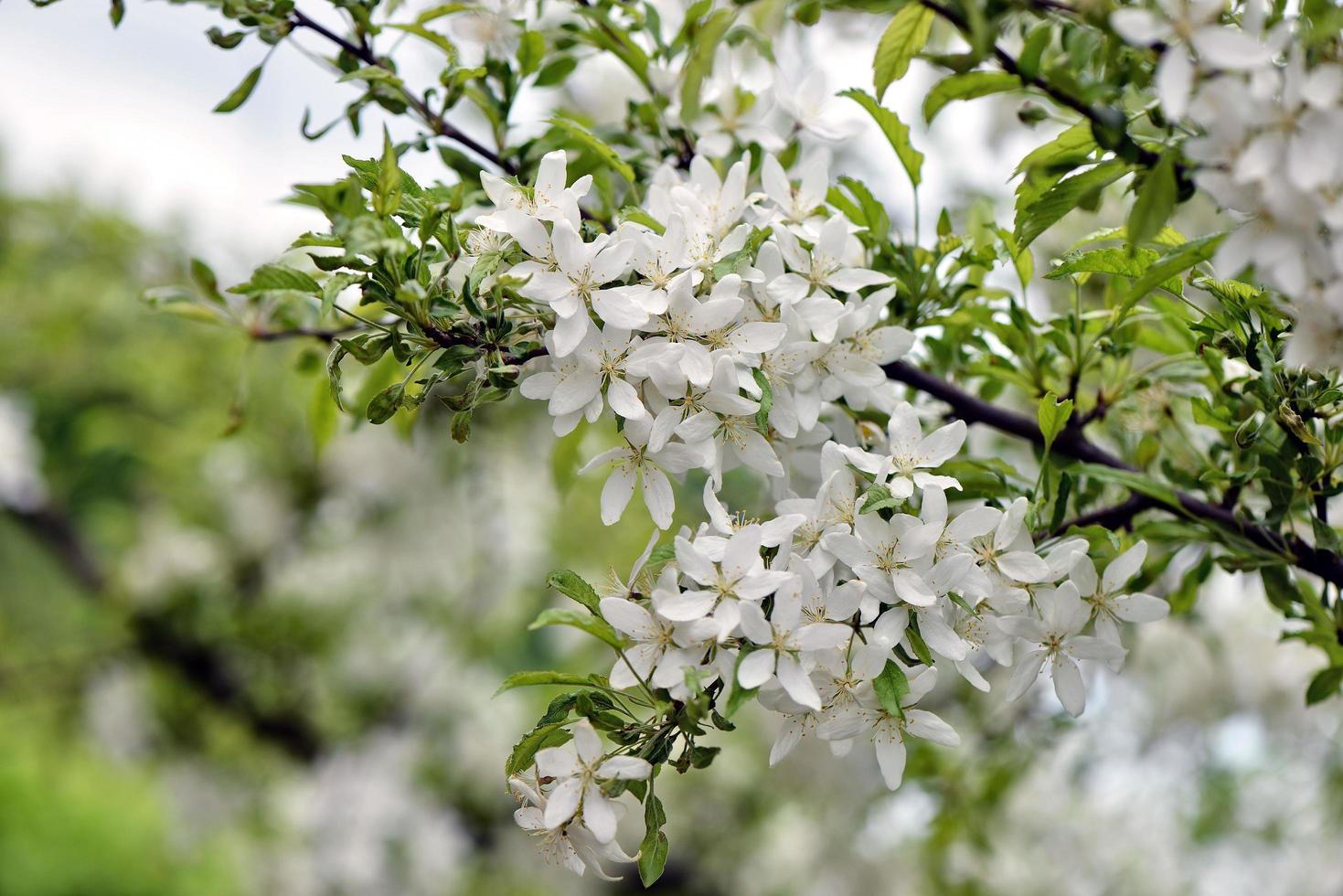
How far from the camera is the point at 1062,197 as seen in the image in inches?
26.5

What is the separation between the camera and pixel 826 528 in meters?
0.70

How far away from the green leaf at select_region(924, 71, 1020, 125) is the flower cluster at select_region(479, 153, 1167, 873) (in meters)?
0.13

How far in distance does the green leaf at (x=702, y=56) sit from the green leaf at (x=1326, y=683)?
706mm

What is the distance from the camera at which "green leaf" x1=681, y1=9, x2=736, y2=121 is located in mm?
698

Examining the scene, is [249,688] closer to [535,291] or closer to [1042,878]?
[1042,878]

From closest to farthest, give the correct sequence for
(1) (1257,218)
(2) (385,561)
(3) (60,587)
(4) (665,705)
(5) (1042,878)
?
(1) (1257,218)
(4) (665,705)
(5) (1042,878)
(2) (385,561)
(3) (60,587)

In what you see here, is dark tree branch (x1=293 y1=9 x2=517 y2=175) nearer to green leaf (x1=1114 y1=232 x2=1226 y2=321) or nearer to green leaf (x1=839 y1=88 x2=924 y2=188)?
green leaf (x1=839 y1=88 x2=924 y2=188)

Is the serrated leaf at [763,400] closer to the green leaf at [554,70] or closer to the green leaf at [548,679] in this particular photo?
the green leaf at [548,679]

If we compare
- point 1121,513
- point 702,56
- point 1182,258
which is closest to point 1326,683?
point 1121,513

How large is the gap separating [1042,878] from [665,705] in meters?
2.79

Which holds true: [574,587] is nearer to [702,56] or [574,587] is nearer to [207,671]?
[702,56]

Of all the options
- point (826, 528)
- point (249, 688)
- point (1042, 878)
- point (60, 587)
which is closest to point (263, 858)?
point (249, 688)

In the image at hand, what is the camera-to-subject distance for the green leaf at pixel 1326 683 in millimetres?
886

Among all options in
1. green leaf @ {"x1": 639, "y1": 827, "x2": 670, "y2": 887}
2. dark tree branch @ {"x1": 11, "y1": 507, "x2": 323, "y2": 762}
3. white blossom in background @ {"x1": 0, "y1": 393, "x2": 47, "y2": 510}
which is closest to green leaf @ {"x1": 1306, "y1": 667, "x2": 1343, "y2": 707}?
green leaf @ {"x1": 639, "y1": 827, "x2": 670, "y2": 887}
